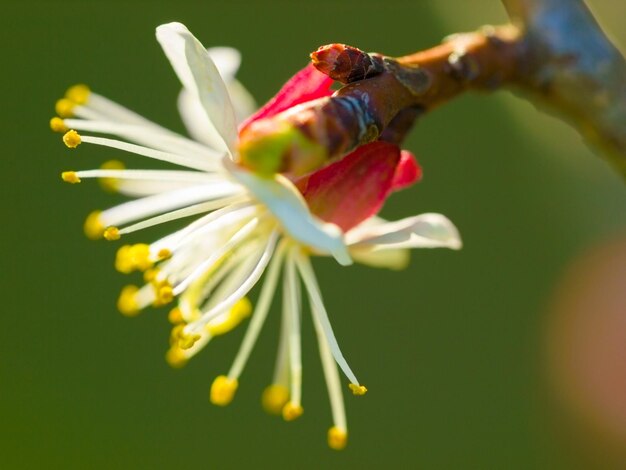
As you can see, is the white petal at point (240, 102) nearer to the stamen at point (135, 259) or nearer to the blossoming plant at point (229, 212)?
the blossoming plant at point (229, 212)

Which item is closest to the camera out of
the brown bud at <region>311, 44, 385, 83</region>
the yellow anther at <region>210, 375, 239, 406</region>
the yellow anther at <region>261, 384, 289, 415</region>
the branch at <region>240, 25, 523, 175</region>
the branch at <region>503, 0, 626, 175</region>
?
the branch at <region>240, 25, 523, 175</region>

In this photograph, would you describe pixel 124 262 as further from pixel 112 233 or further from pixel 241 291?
pixel 241 291

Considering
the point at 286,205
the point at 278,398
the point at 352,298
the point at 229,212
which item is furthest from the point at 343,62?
the point at 352,298

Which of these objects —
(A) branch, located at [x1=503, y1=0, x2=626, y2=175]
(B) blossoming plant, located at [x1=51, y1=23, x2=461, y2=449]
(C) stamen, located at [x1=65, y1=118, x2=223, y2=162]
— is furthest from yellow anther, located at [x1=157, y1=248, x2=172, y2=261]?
(A) branch, located at [x1=503, y1=0, x2=626, y2=175]

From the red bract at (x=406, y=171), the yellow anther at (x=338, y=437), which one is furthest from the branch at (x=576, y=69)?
the yellow anther at (x=338, y=437)

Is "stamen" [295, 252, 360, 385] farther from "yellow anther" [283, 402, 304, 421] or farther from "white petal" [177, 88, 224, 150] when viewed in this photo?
"white petal" [177, 88, 224, 150]
